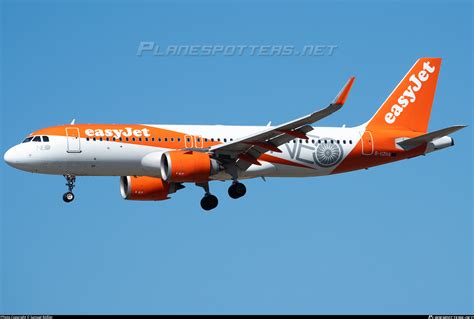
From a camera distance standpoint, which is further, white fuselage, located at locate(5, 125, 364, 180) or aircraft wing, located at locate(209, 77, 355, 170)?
white fuselage, located at locate(5, 125, 364, 180)

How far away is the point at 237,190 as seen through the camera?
56469mm

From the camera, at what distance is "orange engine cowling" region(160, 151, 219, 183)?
5388 centimetres

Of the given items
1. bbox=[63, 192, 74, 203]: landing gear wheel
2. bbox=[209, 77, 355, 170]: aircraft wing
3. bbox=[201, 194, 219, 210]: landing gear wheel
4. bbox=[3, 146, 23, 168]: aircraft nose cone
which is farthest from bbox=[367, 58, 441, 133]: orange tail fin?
bbox=[3, 146, 23, 168]: aircraft nose cone

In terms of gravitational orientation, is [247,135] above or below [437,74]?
below

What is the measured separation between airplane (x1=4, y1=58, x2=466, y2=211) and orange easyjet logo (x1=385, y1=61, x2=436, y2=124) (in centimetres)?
24

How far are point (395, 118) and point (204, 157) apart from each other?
1299 cm

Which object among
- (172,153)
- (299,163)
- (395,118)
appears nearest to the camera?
(172,153)

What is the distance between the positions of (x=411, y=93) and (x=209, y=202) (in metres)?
13.7

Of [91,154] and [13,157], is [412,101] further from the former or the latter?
[13,157]

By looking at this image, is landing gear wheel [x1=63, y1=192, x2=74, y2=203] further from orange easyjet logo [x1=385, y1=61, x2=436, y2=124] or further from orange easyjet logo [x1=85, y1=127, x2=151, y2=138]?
orange easyjet logo [x1=385, y1=61, x2=436, y2=124]

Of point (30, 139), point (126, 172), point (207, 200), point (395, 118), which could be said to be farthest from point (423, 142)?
point (30, 139)

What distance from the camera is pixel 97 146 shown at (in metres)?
55.0

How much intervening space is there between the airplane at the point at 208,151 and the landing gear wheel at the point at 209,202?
2 centimetres

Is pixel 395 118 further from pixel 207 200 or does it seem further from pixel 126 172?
pixel 126 172
